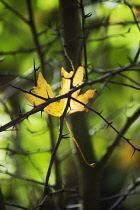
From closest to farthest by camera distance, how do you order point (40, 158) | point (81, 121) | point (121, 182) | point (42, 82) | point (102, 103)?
point (42, 82)
point (81, 121)
point (40, 158)
point (102, 103)
point (121, 182)

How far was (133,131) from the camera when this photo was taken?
124 centimetres

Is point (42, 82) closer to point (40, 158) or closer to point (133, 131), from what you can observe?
point (40, 158)

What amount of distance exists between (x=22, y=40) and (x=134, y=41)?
452 mm

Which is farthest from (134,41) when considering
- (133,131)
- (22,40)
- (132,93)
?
(22,40)

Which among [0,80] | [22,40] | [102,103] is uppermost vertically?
[22,40]

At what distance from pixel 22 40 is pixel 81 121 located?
1.97ft

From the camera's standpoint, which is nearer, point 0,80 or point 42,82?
point 42,82

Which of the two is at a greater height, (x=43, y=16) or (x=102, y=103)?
(x=43, y=16)

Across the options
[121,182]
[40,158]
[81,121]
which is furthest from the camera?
[121,182]

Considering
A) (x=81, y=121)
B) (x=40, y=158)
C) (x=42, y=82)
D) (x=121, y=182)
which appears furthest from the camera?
(x=121, y=182)

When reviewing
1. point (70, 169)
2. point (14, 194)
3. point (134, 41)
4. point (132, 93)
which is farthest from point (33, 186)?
point (134, 41)

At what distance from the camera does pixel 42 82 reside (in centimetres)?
48

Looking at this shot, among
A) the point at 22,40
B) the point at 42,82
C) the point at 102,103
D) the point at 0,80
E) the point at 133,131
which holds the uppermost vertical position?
the point at 22,40

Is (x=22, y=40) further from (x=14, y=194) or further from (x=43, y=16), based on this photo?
(x=14, y=194)
